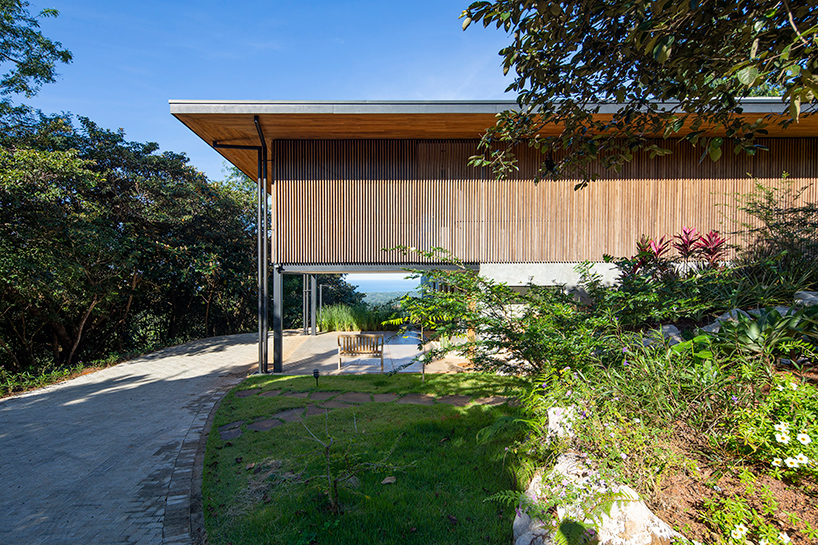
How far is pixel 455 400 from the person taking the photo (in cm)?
512

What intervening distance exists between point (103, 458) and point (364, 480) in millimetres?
2778

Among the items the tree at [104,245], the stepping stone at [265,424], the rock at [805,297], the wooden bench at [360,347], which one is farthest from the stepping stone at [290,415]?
the tree at [104,245]

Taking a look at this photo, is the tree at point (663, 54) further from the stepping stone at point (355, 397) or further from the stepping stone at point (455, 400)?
the stepping stone at point (355, 397)

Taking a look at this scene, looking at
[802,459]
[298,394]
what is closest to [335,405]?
[298,394]

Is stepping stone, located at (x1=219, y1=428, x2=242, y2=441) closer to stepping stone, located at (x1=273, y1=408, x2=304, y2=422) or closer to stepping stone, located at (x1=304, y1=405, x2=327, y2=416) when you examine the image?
stepping stone, located at (x1=273, y1=408, x2=304, y2=422)

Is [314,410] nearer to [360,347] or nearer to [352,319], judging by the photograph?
[360,347]

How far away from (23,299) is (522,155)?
11.5 m

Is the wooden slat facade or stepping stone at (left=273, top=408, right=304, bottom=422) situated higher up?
the wooden slat facade

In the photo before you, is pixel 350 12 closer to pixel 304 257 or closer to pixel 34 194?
pixel 304 257

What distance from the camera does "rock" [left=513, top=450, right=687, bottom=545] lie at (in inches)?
71.5

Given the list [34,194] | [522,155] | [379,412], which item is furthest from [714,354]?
[34,194]

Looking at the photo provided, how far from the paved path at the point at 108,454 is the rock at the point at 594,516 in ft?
6.96

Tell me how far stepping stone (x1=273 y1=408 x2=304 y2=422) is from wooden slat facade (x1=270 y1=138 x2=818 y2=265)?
3.43 m

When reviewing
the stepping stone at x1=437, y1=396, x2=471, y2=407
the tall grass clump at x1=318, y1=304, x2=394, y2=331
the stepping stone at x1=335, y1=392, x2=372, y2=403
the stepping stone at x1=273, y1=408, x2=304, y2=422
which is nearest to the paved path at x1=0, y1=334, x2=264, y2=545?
the stepping stone at x1=273, y1=408, x2=304, y2=422
